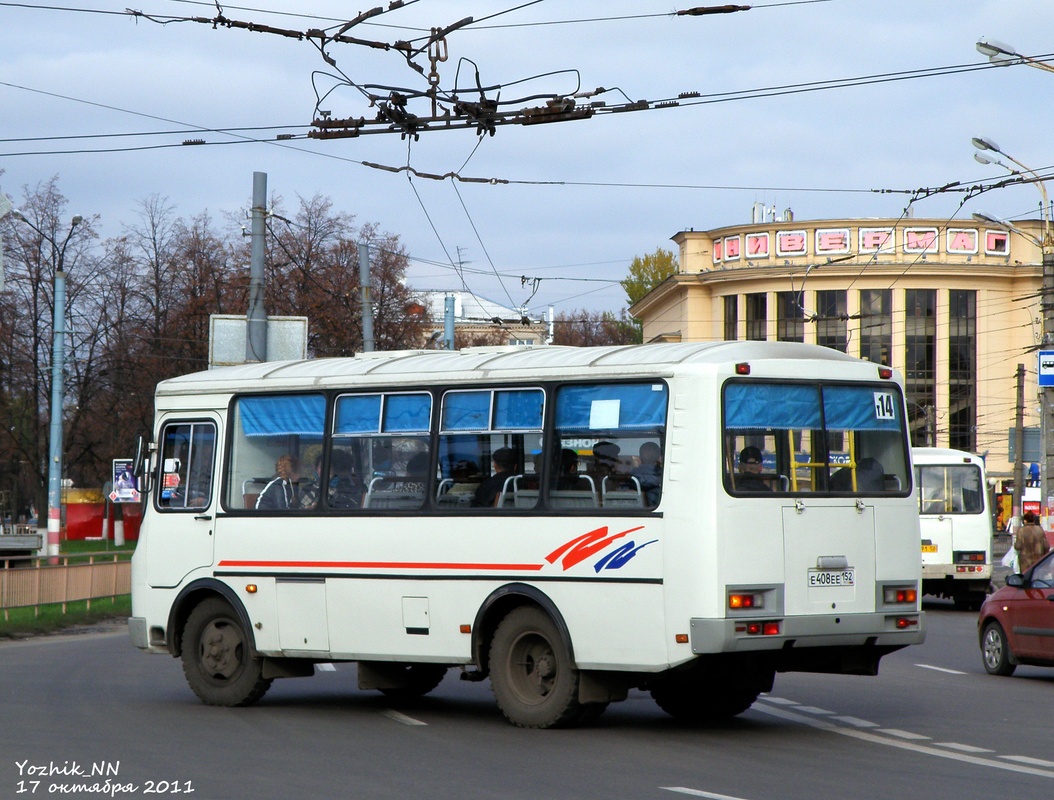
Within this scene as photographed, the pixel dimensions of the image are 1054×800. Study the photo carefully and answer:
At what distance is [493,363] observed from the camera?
12.2m

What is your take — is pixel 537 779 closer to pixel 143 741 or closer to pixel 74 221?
pixel 143 741

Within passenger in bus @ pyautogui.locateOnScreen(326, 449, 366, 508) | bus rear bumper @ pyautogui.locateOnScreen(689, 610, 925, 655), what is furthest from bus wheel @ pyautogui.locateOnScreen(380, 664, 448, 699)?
bus rear bumper @ pyautogui.locateOnScreen(689, 610, 925, 655)

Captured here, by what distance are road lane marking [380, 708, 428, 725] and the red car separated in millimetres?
6904

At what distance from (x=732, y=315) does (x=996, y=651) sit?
5457 cm

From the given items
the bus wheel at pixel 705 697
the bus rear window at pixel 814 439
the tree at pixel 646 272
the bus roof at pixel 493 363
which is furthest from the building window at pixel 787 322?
the bus rear window at pixel 814 439

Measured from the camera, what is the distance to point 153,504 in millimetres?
14430

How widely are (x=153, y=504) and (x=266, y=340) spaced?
12.6 meters

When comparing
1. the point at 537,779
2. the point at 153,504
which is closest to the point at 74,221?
the point at 153,504

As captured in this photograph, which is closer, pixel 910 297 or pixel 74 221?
pixel 74 221

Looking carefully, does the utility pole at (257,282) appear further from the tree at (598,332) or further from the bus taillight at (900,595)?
the tree at (598,332)

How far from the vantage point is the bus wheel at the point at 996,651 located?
16.6 m

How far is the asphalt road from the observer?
29.0 feet

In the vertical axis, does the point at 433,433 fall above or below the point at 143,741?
above

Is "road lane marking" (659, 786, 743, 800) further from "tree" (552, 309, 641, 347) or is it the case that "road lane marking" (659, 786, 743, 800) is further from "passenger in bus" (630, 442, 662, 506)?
"tree" (552, 309, 641, 347)
